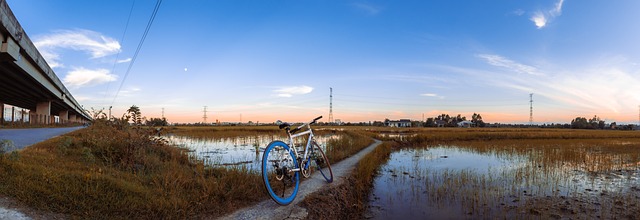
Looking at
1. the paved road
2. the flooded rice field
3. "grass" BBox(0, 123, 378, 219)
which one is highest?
the paved road

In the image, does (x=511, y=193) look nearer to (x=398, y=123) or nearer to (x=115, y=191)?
(x=115, y=191)

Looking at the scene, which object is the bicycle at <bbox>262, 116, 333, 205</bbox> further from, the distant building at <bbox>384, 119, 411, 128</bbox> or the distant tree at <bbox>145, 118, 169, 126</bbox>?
the distant building at <bbox>384, 119, 411, 128</bbox>

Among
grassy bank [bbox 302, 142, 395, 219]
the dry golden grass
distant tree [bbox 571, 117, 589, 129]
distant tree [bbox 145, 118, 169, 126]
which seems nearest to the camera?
grassy bank [bbox 302, 142, 395, 219]

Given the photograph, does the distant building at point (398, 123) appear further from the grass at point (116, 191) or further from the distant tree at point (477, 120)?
the grass at point (116, 191)

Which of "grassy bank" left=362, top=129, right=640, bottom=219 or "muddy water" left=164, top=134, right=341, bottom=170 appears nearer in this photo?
"grassy bank" left=362, top=129, right=640, bottom=219

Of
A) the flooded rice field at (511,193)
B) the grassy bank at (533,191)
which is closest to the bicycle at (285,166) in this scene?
the flooded rice field at (511,193)

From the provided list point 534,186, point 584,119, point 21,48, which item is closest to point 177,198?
point 534,186

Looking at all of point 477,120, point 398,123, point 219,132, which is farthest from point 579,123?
point 219,132

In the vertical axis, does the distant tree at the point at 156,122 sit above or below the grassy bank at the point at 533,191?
above

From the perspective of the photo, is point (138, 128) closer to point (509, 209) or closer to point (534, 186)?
point (509, 209)

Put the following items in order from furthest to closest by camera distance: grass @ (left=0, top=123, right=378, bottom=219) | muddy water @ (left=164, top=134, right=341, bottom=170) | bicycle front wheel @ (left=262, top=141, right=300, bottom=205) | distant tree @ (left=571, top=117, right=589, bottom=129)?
distant tree @ (left=571, top=117, right=589, bottom=129) < muddy water @ (left=164, top=134, right=341, bottom=170) < bicycle front wheel @ (left=262, top=141, right=300, bottom=205) < grass @ (left=0, top=123, right=378, bottom=219)

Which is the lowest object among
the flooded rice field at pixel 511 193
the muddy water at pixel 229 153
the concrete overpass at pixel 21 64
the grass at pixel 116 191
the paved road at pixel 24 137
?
the flooded rice field at pixel 511 193

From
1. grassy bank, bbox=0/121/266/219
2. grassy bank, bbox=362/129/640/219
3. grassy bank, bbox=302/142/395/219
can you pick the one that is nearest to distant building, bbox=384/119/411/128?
grassy bank, bbox=362/129/640/219

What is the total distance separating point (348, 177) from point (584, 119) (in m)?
146
